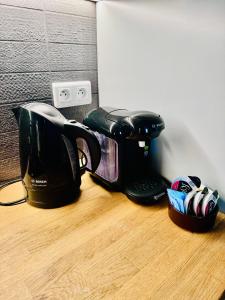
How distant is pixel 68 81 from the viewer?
2.48ft

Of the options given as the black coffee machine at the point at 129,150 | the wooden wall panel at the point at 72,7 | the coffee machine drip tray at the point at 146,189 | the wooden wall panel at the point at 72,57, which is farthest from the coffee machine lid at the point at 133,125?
the wooden wall panel at the point at 72,7

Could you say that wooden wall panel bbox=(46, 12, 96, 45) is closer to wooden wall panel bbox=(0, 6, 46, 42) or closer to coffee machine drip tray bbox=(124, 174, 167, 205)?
wooden wall panel bbox=(0, 6, 46, 42)

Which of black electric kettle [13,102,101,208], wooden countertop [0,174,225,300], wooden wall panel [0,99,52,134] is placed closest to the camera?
wooden countertop [0,174,225,300]

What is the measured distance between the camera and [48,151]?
551 millimetres

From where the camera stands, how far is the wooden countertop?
397 millimetres

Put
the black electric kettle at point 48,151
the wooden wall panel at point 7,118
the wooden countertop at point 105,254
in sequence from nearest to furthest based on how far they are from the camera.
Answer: the wooden countertop at point 105,254
the black electric kettle at point 48,151
the wooden wall panel at point 7,118

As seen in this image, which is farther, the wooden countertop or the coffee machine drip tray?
the coffee machine drip tray

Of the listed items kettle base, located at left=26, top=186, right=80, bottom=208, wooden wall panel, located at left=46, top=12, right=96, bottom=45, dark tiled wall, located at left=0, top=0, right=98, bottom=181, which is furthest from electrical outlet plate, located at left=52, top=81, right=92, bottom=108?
kettle base, located at left=26, top=186, right=80, bottom=208

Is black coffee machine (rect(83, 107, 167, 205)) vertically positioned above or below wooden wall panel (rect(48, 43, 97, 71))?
below

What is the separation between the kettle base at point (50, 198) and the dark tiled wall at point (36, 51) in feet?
0.57

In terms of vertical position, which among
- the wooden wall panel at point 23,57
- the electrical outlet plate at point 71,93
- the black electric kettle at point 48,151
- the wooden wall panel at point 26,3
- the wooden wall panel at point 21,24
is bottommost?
the black electric kettle at point 48,151

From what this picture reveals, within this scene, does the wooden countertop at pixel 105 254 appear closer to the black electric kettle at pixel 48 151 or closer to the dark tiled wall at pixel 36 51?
the black electric kettle at pixel 48 151

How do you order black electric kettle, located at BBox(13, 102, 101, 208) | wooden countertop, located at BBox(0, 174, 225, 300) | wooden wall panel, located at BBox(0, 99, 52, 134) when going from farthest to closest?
wooden wall panel, located at BBox(0, 99, 52, 134) < black electric kettle, located at BBox(13, 102, 101, 208) < wooden countertop, located at BBox(0, 174, 225, 300)

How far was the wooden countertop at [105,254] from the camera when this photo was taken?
1.30ft
